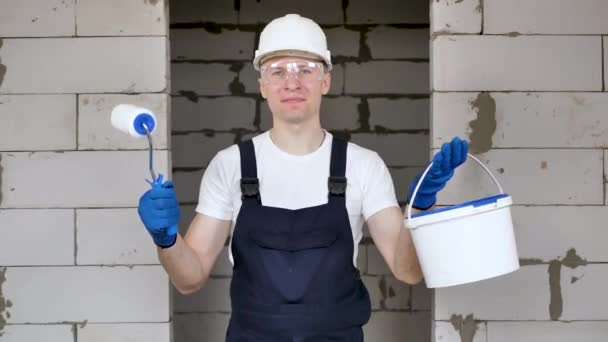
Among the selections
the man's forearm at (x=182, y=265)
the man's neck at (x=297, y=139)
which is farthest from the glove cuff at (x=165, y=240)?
the man's neck at (x=297, y=139)

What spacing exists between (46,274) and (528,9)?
176cm

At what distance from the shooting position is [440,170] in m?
2.10

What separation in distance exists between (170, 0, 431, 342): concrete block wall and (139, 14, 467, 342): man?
1465 millimetres

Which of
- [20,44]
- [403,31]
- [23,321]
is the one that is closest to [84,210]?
[23,321]

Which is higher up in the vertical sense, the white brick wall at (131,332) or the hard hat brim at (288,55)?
the hard hat brim at (288,55)

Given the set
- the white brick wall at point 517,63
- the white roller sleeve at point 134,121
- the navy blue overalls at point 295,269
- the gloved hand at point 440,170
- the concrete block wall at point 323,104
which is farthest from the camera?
the concrete block wall at point 323,104

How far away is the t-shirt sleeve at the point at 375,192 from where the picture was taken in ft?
7.50

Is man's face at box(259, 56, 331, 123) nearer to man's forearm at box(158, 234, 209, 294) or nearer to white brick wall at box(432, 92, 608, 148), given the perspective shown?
man's forearm at box(158, 234, 209, 294)

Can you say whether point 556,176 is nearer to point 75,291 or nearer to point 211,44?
point 75,291

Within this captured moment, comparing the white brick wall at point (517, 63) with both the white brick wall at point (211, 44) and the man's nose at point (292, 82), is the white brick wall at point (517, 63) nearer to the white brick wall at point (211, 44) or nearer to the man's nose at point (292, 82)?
the man's nose at point (292, 82)

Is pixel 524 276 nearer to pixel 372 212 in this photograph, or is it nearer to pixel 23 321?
pixel 372 212

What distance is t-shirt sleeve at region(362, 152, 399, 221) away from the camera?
2287 millimetres

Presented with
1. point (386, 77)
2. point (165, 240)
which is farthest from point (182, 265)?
point (386, 77)

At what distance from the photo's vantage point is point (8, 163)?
2678 mm
